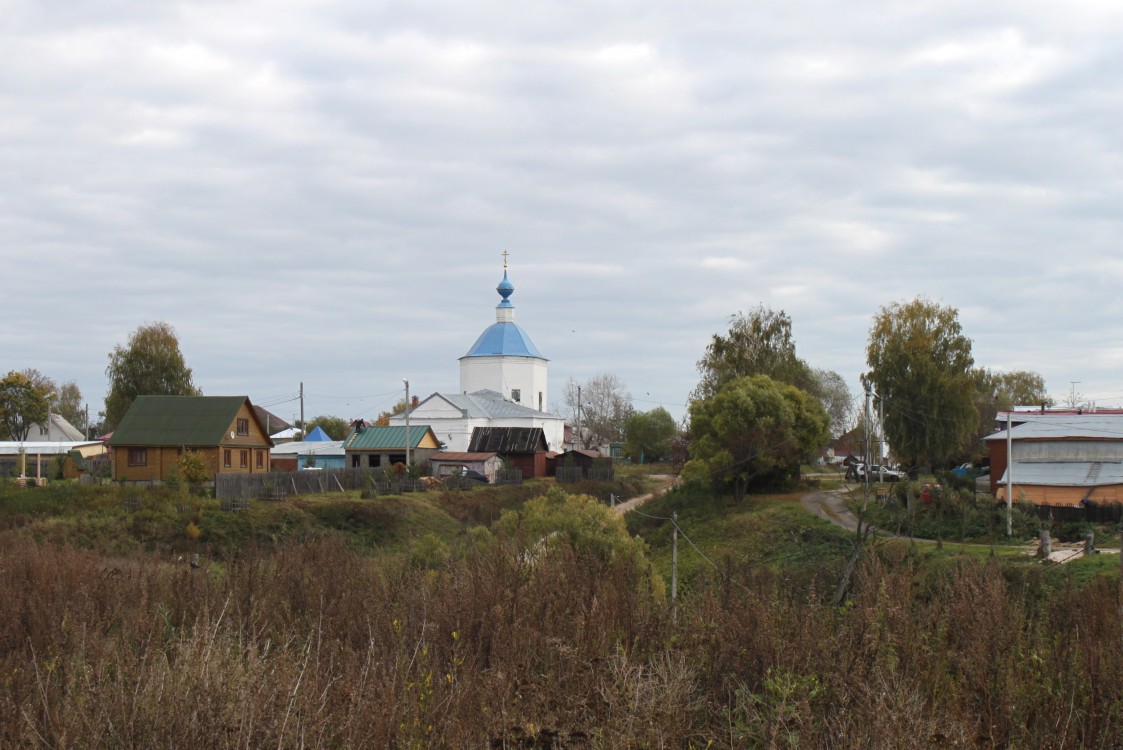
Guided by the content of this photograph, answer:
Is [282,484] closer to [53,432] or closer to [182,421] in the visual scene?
[182,421]

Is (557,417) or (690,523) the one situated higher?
(557,417)

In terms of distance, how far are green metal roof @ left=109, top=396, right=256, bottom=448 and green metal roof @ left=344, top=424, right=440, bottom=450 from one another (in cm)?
1074

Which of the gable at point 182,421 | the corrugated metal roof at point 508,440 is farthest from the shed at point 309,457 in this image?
the gable at point 182,421

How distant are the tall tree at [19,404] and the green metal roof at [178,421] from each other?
112 feet

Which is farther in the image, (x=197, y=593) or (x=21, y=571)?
(x=21, y=571)

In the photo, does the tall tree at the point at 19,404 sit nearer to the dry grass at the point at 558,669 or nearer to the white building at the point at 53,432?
the white building at the point at 53,432

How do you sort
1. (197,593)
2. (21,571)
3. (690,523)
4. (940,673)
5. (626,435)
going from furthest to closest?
1. (626,435)
2. (690,523)
3. (21,571)
4. (197,593)
5. (940,673)

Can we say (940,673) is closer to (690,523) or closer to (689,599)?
(689,599)

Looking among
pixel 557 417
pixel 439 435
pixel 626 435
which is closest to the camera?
pixel 439 435

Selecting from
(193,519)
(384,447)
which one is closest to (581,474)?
(384,447)

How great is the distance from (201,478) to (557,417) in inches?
1210

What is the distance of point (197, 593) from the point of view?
11.4 metres

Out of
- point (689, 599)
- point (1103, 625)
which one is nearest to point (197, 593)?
point (689, 599)

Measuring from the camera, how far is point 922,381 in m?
47.4
